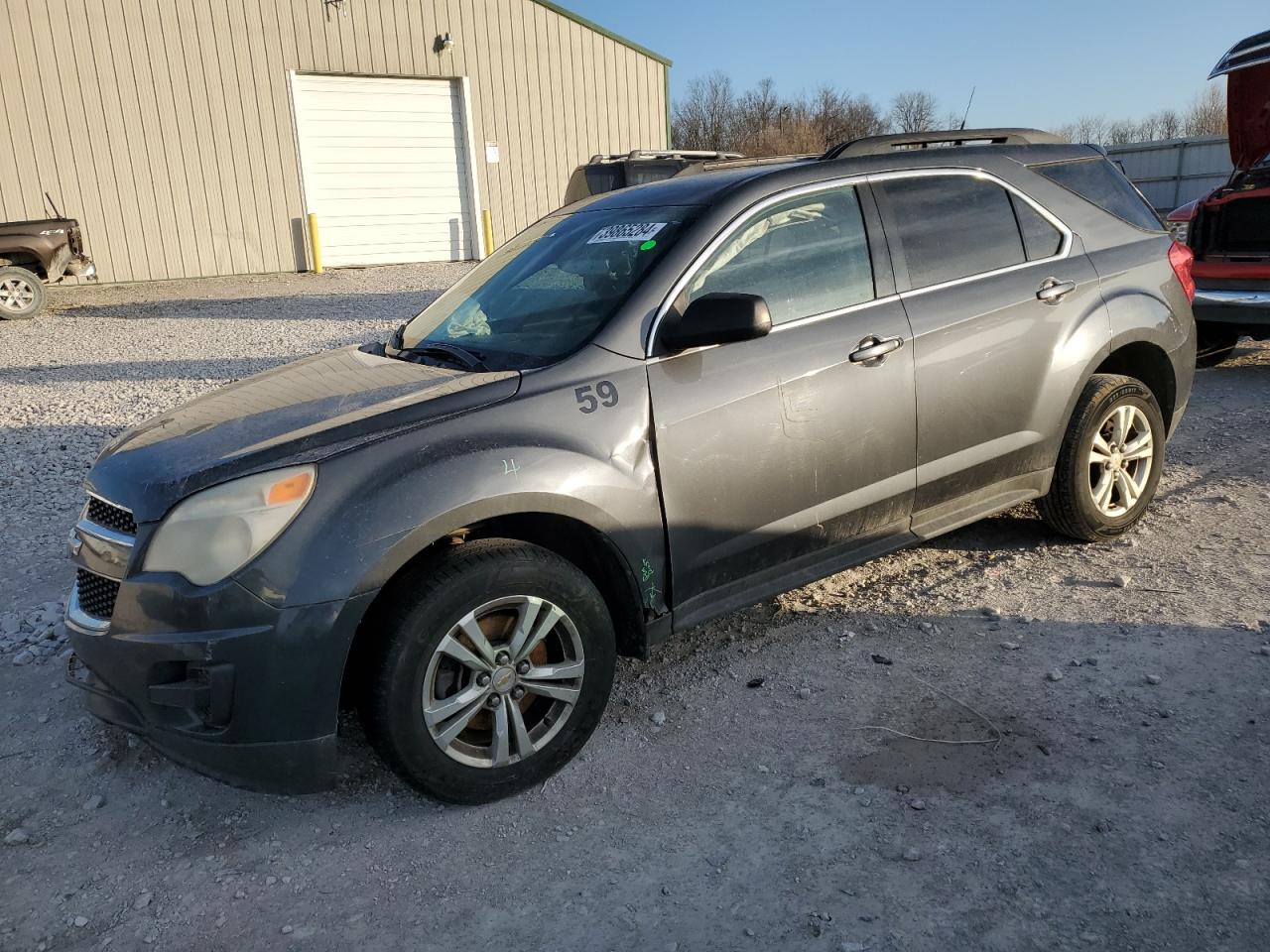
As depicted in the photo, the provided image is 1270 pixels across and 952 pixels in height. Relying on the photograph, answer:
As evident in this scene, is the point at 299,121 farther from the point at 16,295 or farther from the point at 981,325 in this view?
the point at 981,325

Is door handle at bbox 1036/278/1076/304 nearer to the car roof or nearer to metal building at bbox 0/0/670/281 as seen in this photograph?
the car roof

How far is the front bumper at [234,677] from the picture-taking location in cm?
262

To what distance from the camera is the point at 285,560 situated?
8.61ft

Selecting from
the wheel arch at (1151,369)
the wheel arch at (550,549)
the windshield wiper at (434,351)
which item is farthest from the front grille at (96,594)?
the wheel arch at (1151,369)

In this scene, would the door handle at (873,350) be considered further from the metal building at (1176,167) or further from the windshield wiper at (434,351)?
the metal building at (1176,167)

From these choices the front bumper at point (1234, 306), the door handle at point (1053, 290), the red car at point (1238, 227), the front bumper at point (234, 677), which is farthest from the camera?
the red car at point (1238, 227)

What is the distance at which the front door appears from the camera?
3.26 metres

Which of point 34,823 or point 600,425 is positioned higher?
point 600,425

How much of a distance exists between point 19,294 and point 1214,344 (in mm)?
13831

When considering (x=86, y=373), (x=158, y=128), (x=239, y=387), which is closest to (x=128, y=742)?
(x=239, y=387)

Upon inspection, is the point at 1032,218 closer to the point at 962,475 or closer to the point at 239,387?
the point at 962,475

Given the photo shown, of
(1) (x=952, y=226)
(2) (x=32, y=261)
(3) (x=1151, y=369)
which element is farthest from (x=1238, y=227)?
(2) (x=32, y=261)

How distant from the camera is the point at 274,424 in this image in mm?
3004

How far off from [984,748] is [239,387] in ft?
9.48
